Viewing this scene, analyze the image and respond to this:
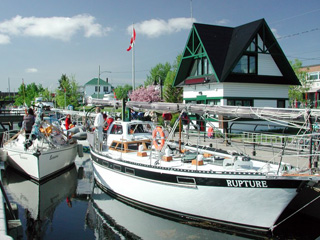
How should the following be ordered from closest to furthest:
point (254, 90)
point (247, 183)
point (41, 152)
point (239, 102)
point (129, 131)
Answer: point (247, 183) → point (129, 131) → point (41, 152) → point (239, 102) → point (254, 90)

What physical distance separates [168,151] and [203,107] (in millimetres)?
2083

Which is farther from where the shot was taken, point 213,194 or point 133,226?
point 133,226

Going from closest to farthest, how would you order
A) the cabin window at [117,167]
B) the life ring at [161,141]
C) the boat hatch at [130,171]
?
1. the boat hatch at [130,171]
2. the life ring at [161,141]
3. the cabin window at [117,167]

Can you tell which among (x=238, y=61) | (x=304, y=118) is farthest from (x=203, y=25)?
(x=304, y=118)

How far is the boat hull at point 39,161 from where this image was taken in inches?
555

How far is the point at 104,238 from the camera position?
9164 millimetres

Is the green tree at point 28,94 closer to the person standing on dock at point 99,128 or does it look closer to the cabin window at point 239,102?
the cabin window at point 239,102

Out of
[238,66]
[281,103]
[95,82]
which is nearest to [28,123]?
[238,66]

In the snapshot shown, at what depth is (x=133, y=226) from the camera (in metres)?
9.81

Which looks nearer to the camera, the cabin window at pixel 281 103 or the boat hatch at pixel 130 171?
the boat hatch at pixel 130 171

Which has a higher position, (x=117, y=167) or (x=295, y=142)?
(x=295, y=142)

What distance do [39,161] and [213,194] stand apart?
29.3 ft

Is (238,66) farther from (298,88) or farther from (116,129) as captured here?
(298,88)

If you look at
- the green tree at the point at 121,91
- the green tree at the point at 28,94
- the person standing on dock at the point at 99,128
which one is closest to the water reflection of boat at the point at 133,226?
the person standing on dock at the point at 99,128
